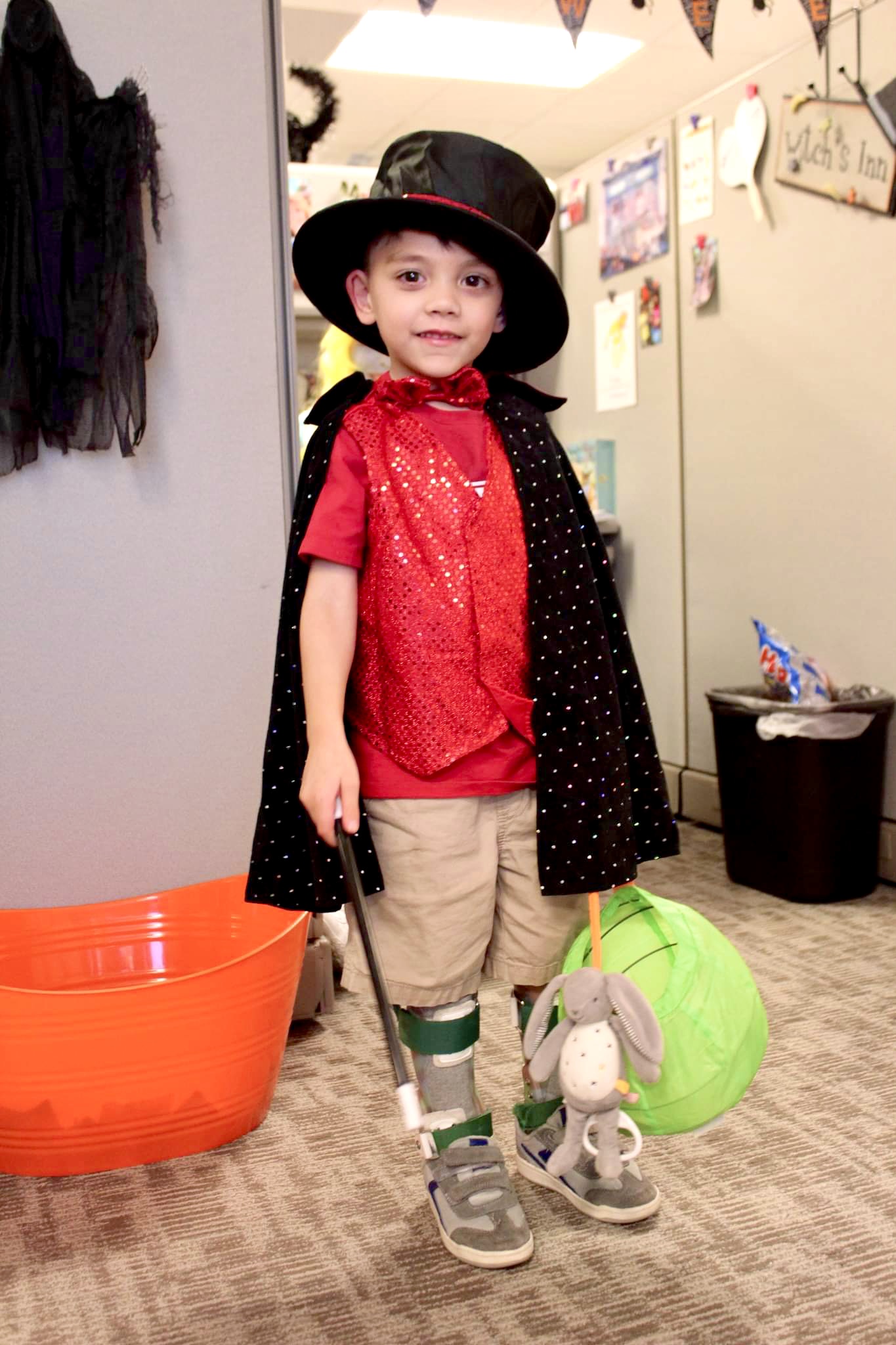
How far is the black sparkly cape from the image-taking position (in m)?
1.15

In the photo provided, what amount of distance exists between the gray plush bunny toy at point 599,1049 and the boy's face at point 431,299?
59cm

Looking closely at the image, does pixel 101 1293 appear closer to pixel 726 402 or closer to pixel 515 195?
pixel 515 195

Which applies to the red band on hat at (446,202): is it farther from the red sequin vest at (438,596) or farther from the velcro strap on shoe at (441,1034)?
the velcro strap on shoe at (441,1034)

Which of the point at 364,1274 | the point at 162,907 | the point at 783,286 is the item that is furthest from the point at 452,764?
the point at 783,286

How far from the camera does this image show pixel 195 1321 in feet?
3.69

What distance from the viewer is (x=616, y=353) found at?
10.8ft

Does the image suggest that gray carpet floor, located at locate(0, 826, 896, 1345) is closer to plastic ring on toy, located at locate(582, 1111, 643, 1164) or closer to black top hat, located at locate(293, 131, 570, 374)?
plastic ring on toy, located at locate(582, 1111, 643, 1164)

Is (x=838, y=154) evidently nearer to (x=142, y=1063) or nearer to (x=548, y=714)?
(x=548, y=714)

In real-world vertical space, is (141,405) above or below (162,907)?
above

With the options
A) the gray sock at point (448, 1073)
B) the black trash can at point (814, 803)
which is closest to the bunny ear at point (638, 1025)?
the gray sock at point (448, 1073)

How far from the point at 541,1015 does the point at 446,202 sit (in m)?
0.75

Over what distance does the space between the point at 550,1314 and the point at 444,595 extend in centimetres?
66

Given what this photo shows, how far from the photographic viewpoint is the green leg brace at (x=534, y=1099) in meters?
1.32

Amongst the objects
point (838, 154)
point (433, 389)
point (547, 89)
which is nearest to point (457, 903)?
point (433, 389)
